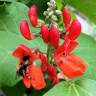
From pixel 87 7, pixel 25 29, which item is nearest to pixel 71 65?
pixel 25 29

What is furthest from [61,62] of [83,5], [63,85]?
[83,5]

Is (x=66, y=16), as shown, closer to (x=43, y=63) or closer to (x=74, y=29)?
(x=74, y=29)

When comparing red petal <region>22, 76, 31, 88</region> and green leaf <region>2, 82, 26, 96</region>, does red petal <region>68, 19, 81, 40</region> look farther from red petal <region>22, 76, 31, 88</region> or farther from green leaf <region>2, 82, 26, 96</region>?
green leaf <region>2, 82, 26, 96</region>

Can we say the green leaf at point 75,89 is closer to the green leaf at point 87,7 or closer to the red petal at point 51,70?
the red petal at point 51,70

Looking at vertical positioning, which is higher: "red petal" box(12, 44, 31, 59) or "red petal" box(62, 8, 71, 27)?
"red petal" box(62, 8, 71, 27)

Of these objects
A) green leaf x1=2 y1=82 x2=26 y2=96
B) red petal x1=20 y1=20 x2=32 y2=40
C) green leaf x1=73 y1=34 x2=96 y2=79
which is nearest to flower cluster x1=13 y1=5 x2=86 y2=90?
red petal x1=20 y1=20 x2=32 y2=40

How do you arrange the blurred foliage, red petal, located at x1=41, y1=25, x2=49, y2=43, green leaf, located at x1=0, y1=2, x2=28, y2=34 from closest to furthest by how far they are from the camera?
red petal, located at x1=41, y1=25, x2=49, y2=43 → the blurred foliage → green leaf, located at x1=0, y1=2, x2=28, y2=34

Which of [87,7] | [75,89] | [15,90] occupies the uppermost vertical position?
[87,7]

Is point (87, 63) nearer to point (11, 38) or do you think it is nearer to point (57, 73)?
point (57, 73)

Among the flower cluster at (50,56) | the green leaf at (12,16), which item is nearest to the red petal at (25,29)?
the flower cluster at (50,56)
